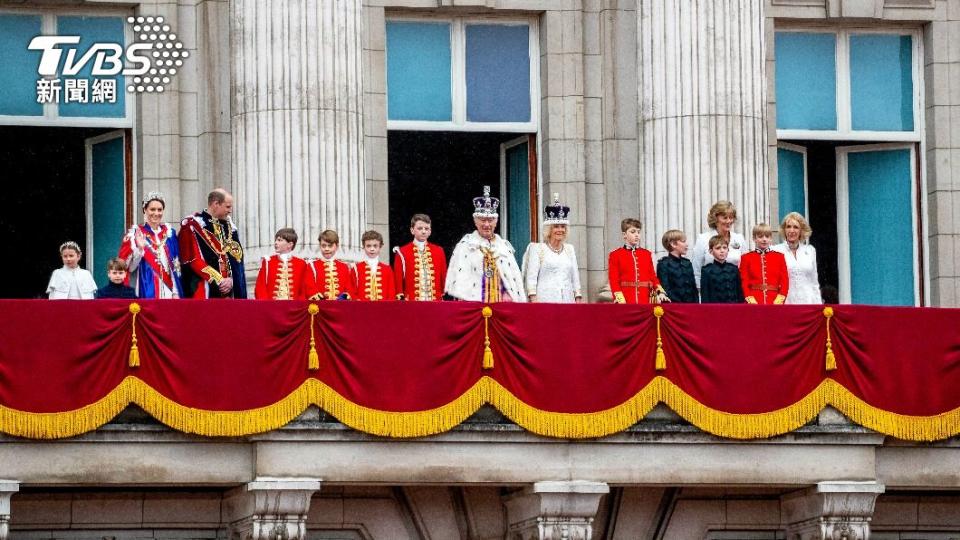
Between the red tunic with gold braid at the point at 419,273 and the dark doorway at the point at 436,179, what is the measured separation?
4.62 meters

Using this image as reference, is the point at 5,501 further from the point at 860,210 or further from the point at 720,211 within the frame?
the point at 860,210

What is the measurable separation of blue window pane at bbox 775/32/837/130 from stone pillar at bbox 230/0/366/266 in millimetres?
7597

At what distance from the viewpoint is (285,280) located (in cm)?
3525

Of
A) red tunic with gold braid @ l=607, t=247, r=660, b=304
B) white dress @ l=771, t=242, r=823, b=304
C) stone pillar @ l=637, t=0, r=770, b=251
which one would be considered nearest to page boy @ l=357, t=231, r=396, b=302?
red tunic with gold braid @ l=607, t=247, r=660, b=304

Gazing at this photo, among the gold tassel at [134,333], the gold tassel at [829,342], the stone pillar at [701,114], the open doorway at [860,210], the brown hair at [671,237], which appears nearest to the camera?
the gold tassel at [134,333]

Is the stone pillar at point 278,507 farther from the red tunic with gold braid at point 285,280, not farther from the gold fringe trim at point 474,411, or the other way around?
the red tunic with gold braid at point 285,280

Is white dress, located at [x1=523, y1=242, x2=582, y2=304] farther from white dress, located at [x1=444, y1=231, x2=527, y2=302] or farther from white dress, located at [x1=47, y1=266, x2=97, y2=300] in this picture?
white dress, located at [x1=47, y1=266, x2=97, y2=300]

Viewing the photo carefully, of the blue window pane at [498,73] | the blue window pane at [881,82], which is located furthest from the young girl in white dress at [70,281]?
the blue window pane at [881,82]

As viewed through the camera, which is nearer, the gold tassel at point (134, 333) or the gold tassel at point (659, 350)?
the gold tassel at point (134, 333)

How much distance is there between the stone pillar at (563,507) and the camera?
33.7 meters

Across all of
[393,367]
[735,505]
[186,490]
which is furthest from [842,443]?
[186,490]

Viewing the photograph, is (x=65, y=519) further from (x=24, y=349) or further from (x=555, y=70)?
(x=555, y=70)

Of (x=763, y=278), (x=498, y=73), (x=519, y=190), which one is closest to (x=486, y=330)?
(x=763, y=278)

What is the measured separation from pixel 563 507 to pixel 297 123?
7.07m
